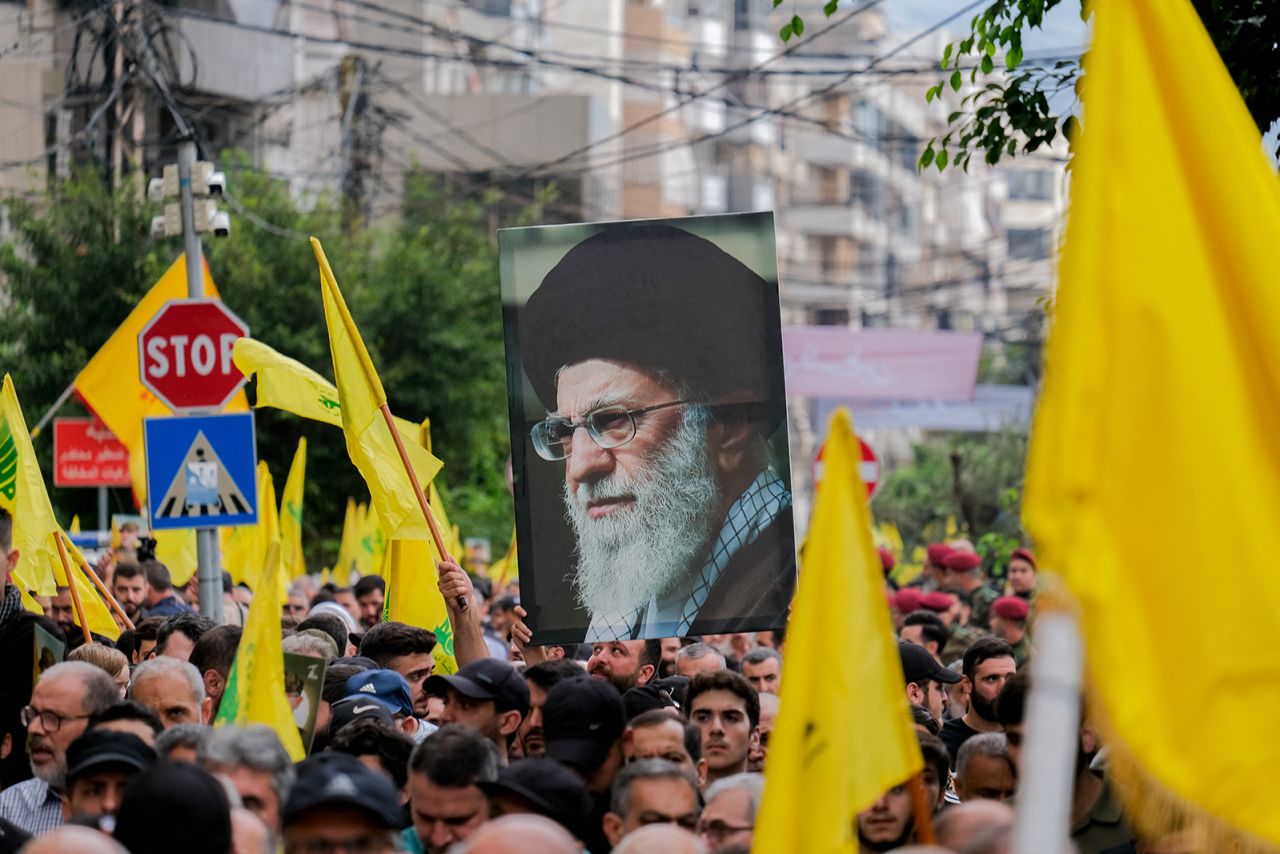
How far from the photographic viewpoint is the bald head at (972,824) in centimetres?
461

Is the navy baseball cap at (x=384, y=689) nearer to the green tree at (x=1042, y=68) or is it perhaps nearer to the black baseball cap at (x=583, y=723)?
the black baseball cap at (x=583, y=723)

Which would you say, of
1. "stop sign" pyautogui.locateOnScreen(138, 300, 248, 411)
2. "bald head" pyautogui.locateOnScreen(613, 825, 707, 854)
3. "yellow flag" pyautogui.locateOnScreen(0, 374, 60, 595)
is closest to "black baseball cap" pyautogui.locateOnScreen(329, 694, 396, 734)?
"bald head" pyautogui.locateOnScreen(613, 825, 707, 854)

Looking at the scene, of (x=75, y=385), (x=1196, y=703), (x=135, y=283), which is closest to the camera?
(x=1196, y=703)

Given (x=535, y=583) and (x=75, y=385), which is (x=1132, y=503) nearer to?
(x=535, y=583)

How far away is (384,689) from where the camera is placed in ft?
25.0

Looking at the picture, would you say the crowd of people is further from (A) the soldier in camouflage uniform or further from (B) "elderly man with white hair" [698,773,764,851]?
(A) the soldier in camouflage uniform

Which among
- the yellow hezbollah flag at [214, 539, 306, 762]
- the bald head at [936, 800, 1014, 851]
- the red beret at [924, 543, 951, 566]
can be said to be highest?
the yellow hezbollah flag at [214, 539, 306, 762]

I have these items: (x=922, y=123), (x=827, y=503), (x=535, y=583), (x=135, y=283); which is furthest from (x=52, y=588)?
(x=922, y=123)

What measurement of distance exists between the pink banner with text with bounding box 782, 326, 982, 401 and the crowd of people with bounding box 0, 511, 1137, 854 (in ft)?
90.4

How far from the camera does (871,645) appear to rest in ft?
14.0

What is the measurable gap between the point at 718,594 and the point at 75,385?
26.6 ft

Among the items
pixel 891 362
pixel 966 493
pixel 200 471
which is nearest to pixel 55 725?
pixel 200 471

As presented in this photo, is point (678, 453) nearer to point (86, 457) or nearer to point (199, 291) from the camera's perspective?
point (199, 291)

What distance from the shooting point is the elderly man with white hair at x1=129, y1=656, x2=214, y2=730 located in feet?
23.2
